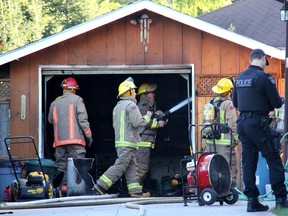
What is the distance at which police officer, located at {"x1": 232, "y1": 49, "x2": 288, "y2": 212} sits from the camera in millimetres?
11156

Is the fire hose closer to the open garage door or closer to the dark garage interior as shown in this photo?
the open garage door

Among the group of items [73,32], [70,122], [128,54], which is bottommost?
[70,122]

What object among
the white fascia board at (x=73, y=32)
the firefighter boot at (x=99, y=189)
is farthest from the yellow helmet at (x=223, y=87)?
the firefighter boot at (x=99, y=189)

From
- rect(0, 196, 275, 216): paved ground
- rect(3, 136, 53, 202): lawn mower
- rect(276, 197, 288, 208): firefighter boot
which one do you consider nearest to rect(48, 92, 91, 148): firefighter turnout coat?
rect(3, 136, 53, 202): lawn mower

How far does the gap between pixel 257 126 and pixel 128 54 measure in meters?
6.14

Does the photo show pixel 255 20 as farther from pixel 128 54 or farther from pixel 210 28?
pixel 128 54

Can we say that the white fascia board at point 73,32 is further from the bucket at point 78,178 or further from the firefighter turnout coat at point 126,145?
the bucket at point 78,178

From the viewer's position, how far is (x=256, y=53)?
11.4 m

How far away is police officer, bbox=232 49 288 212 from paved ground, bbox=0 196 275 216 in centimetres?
30

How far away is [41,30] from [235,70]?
53.4 ft

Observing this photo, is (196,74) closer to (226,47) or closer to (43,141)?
(226,47)

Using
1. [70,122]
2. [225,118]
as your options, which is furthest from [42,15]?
[225,118]

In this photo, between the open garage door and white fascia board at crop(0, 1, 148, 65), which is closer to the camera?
white fascia board at crop(0, 1, 148, 65)

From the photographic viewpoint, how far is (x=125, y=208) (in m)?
12.6
